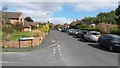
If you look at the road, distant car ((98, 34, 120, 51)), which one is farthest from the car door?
the road

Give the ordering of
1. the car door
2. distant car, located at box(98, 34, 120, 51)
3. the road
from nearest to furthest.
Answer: the road, distant car, located at box(98, 34, 120, 51), the car door

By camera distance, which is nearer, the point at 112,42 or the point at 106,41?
the point at 112,42

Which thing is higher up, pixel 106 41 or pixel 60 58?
pixel 106 41

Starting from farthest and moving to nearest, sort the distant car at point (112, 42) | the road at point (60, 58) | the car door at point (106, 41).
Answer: the car door at point (106, 41) → the distant car at point (112, 42) → the road at point (60, 58)

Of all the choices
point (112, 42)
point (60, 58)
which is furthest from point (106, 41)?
point (60, 58)

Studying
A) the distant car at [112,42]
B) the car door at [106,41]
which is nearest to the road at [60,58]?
the distant car at [112,42]

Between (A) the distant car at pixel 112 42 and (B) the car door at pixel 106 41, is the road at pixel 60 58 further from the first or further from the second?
(B) the car door at pixel 106 41

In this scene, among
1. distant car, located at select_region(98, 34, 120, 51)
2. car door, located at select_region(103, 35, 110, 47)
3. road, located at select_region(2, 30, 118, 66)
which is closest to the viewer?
road, located at select_region(2, 30, 118, 66)

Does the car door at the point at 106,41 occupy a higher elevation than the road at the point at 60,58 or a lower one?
higher

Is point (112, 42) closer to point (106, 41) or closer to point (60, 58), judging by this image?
point (106, 41)

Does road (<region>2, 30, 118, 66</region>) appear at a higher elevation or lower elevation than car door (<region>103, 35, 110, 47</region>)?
lower

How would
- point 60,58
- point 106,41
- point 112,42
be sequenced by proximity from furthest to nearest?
point 106,41 → point 112,42 → point 60,58

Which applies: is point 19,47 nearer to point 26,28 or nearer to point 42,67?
point 42,67

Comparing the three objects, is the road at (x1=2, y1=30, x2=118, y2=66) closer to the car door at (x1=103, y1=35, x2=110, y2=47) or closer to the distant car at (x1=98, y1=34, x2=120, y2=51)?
the distant car at (x1=98, y1=34, x2=120, y2=51)
